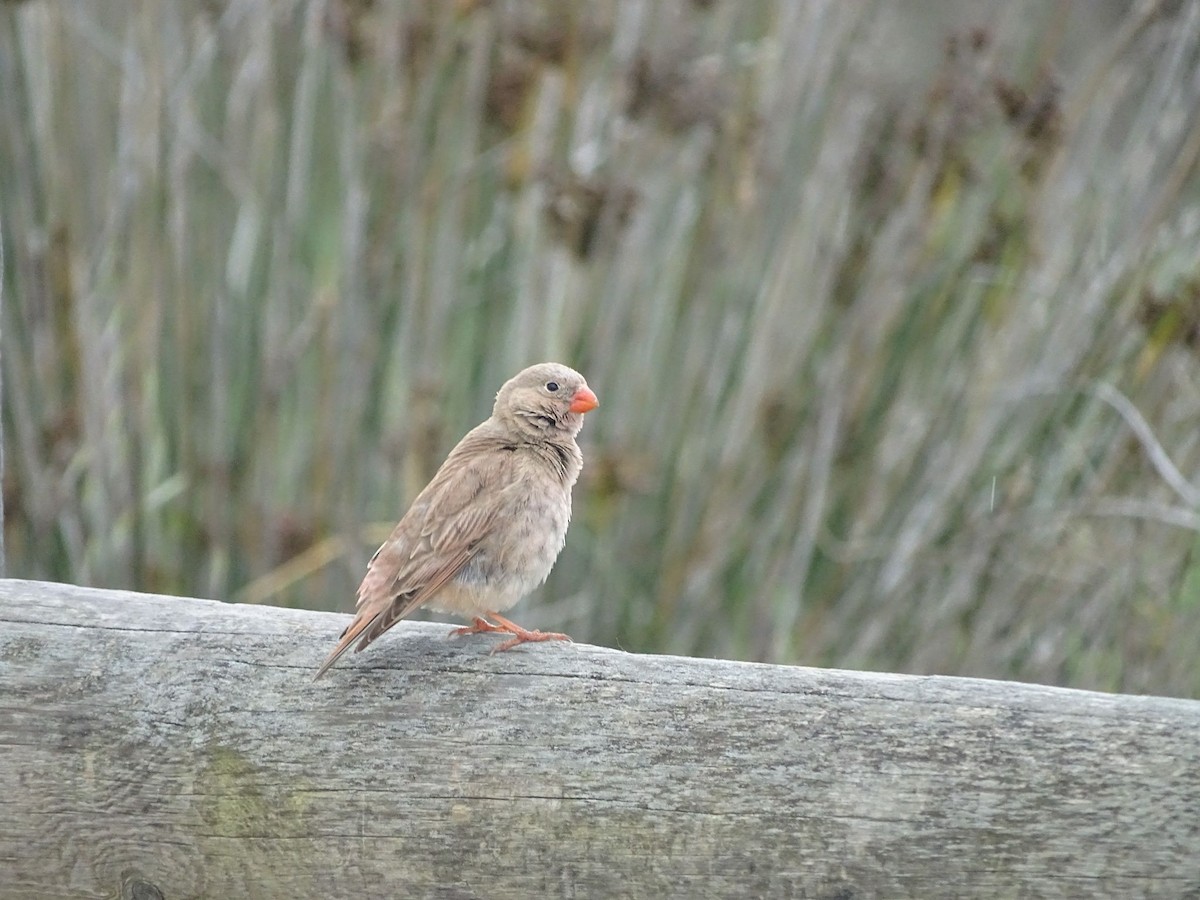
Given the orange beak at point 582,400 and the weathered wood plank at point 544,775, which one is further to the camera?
the orange beak at point 582,400

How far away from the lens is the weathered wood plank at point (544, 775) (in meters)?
1.62

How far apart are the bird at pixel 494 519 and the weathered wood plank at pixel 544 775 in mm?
274

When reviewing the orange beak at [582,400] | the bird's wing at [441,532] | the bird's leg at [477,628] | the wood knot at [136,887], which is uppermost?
the orange beak at [582,400]

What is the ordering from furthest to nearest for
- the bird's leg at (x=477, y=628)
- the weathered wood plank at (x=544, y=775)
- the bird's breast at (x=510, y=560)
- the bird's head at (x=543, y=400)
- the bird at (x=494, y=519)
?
the bird's head at (x=543, y=400) → the bird's breast at (x=510, y=560) → the bird at (x=494, y=519) → the bird's leg at (x=477, y=628) → the weathered wood plank at (x=544, y=775)

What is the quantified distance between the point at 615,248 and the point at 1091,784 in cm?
213

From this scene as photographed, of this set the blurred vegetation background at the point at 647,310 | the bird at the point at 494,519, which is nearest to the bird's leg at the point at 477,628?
the bird at the point at 494,519

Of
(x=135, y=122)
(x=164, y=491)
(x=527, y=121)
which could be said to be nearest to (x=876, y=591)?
(x=527, y=121)

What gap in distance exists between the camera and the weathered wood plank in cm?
162

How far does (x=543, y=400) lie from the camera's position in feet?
8.74

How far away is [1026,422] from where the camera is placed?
3.72m

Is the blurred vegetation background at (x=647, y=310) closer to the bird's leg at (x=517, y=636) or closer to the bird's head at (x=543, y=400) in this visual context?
the bird's head at (x=543, y=400)

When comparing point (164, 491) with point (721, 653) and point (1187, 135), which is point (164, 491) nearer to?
point (721, 653)

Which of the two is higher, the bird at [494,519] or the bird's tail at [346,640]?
the bird's tail at [346,640]

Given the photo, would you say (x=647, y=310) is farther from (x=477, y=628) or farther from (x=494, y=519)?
(x=477, y=628)
